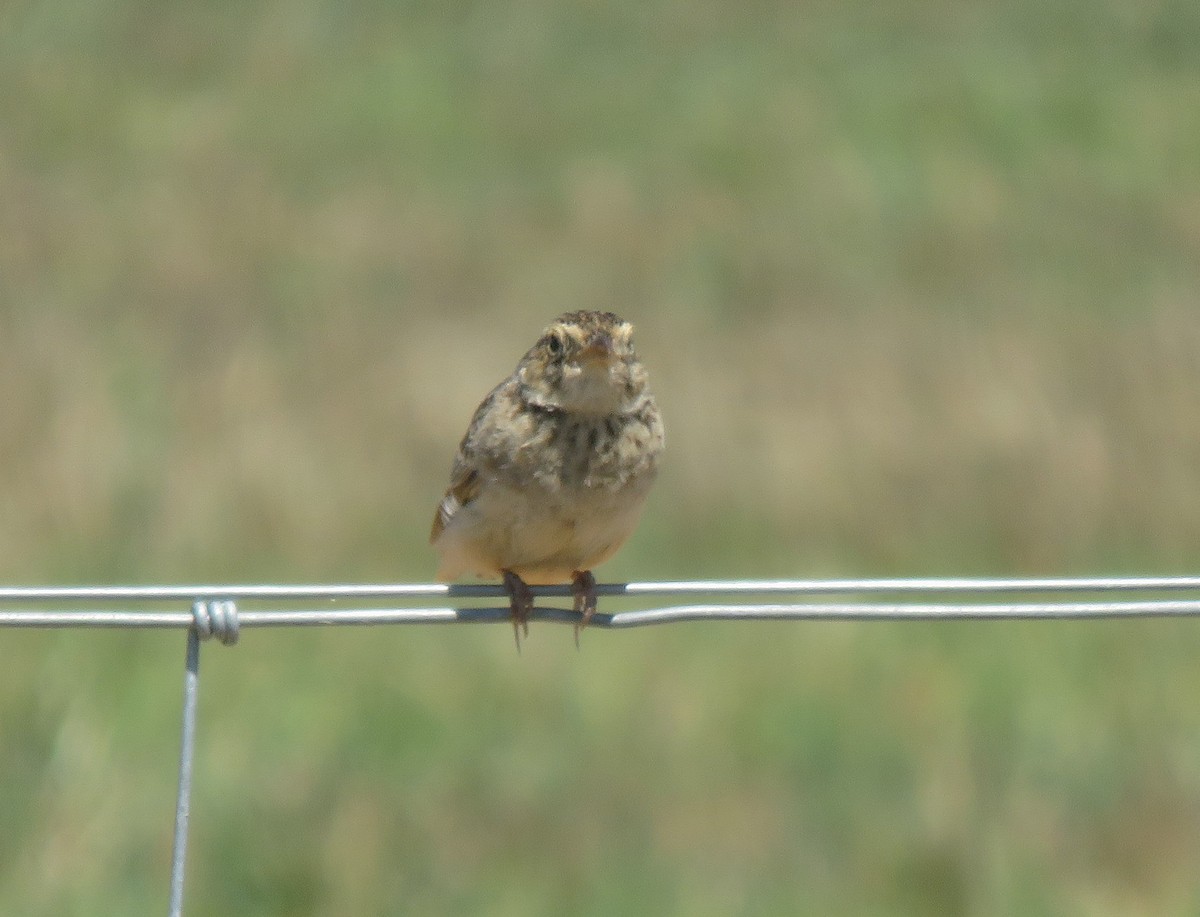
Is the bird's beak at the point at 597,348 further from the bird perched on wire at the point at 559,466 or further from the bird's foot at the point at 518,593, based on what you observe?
the bird's foot at the point at 518,593

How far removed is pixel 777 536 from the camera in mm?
11398

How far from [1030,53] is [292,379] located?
43.7 feet

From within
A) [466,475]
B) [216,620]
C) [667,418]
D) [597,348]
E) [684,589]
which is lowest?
[216,620]

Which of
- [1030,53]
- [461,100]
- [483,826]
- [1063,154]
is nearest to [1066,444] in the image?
[483,826]

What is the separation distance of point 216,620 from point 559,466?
171 cm

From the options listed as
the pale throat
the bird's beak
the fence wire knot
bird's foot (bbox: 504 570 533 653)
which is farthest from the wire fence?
the bird's beak

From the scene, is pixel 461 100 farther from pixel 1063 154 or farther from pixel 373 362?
pixel 373 362

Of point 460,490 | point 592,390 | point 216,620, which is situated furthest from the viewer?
point 460,490

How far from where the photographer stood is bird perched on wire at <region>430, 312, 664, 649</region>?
→ 521 centimetres

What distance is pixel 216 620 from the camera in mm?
3656

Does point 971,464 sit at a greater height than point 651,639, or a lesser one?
greater

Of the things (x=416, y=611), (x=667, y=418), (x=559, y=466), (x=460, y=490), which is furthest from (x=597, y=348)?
(x=667, y=418)

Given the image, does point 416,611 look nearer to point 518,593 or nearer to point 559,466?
point 518,593

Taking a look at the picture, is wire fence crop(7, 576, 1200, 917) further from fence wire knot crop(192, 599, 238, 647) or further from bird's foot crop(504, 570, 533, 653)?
bird's foot crop(504, 570, 533, 653)
